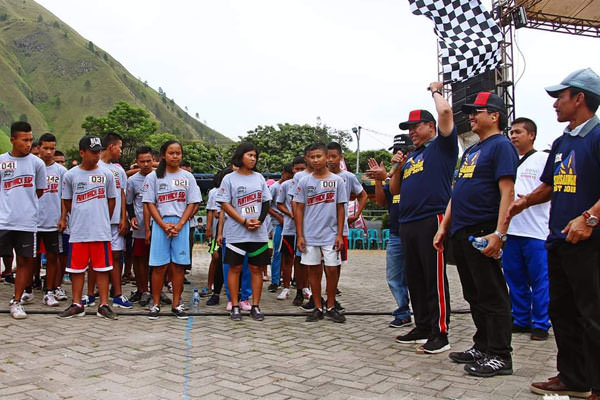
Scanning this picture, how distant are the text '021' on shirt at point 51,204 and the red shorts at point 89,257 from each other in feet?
3.56

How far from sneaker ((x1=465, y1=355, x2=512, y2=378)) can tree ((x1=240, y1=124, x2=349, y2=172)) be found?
96.8 feet

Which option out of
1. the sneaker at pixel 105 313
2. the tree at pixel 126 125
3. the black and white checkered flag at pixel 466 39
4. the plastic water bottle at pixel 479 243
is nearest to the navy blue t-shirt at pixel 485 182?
the plastic water bottle at pixel 479 243

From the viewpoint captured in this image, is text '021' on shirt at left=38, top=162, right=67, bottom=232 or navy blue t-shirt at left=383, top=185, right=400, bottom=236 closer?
navy blue t-shirt at left=383, top=185, right=400, bottom=236

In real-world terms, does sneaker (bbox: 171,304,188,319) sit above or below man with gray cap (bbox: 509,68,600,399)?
below

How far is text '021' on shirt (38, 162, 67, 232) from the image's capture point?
6.20 m

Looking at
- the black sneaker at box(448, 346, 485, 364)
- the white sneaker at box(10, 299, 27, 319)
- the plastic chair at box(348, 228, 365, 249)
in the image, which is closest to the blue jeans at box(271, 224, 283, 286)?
the white sneaker at box(10, 299, 27, 319)

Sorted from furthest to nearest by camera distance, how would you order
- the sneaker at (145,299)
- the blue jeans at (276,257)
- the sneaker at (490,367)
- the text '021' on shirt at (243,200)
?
the blue jeans at (276,257), the sneaker at (145,299), the text '021' on shirt at (243,200), the sneaker at (490,367)

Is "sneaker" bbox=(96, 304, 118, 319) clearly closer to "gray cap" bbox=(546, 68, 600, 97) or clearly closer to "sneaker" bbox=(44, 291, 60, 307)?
"sneaker" bbox=(44, 291, 60, 307)

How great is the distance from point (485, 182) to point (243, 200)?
2873 millimetres

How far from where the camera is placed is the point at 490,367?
345cm

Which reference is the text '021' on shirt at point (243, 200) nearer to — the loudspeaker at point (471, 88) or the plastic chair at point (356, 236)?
the plastic chair at point (356, 236)

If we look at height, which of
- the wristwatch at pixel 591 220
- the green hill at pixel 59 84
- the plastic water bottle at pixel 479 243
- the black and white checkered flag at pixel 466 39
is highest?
the green hill at pixel 59 84

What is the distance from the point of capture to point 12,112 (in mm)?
106062

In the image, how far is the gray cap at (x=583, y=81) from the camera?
3.04 metres
